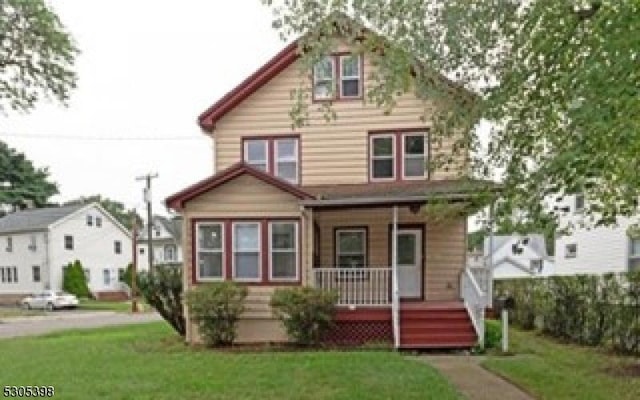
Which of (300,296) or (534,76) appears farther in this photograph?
(300,296)

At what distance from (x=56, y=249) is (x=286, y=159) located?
111 ft

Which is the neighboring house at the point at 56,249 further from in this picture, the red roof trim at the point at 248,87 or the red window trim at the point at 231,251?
the red window trim at the point at 231,251

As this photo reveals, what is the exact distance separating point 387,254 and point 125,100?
52.9 ft

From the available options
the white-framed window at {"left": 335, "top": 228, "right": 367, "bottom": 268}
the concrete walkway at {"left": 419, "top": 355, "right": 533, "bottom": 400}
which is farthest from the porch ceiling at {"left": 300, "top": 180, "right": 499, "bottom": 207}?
the concrete walkway at {"left": 419, "top": 355, "right": 533, "bottom": 400}

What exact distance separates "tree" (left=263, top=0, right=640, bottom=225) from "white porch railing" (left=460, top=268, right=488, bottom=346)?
564cm

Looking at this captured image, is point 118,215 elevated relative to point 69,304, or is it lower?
elevated

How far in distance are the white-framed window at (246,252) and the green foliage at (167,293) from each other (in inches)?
80.4

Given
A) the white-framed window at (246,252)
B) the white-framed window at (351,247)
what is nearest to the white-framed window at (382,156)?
the white-framed window at (351,247)

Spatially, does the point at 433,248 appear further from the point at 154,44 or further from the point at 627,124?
the point at 627,124

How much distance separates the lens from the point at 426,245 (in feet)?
54.1

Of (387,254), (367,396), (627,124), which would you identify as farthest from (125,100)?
(627,124)

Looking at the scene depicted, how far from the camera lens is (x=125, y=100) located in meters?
27.3

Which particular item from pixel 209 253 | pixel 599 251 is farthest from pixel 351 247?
pixel 599 251

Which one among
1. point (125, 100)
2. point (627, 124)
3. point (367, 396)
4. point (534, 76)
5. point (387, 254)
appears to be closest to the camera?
point (627, 124)
